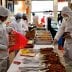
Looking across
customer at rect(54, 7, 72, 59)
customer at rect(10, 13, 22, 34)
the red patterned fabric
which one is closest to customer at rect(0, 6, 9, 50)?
the red patterned fabric

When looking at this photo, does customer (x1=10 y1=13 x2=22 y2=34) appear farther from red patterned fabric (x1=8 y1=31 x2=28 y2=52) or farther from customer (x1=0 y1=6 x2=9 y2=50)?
customer (x1=0 y1=6 x2=9 y2=50)

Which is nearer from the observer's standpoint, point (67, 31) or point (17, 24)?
point (67, 31)

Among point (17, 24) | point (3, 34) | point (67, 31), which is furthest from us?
point (17, 24)

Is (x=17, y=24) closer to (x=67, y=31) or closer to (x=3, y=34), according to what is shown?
(x=67, y=31)

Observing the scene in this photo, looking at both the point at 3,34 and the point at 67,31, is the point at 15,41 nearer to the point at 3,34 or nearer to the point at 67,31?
the point at 3,34

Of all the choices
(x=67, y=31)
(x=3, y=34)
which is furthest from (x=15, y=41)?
(x=67, y=31)

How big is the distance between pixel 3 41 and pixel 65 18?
1.19 meters

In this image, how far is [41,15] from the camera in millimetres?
9586

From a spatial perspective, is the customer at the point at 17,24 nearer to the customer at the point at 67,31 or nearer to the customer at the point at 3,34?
the customer at the point at 67,31

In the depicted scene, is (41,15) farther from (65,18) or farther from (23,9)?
(65,18)

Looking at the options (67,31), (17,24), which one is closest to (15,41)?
(67,31)

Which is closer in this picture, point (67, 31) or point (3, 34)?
point (3, 34)

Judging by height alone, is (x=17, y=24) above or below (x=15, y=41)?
above

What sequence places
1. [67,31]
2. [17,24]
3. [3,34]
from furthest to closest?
[17,24] → [67,31] → [3,34]
